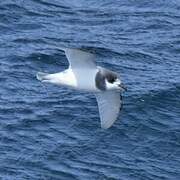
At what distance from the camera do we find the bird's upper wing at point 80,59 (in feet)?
47.4

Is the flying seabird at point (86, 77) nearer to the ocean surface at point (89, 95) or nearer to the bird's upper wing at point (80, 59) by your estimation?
the bird's upper wing at point (80, 59)

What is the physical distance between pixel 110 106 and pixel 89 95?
14.4ft

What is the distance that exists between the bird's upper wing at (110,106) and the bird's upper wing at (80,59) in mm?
694

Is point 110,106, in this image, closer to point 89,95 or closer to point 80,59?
point 80,59

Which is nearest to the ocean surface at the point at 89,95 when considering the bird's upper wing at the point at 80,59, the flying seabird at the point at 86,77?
the bird's upper wing at the point at 80,59

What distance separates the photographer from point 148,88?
20125 millimetres

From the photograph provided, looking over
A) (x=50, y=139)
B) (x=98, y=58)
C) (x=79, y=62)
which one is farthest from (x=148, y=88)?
(x=79, y=62)

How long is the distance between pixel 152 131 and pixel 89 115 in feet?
4.22

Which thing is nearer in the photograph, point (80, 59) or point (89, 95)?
point (80, 59)

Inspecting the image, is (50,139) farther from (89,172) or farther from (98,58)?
(98,58)

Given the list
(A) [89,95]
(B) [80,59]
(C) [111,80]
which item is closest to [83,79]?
(B) [80,59]

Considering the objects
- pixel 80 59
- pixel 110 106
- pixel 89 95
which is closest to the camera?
pixel 80 59

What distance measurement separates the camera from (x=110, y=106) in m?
15.4

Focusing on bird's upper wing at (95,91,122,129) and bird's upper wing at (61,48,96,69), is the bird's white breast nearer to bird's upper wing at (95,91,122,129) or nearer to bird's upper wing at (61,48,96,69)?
bird's upper wing at (61,48,96,69)
